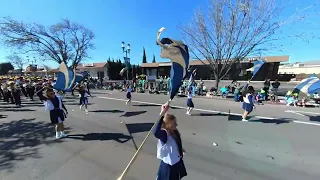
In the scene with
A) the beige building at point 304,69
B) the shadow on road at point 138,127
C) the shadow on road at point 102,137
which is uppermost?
the beige building at point 304,69

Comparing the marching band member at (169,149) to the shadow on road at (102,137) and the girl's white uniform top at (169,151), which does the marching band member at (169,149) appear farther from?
the shadow on road at (102,137)

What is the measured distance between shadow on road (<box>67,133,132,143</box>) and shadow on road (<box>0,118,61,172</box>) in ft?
3.02

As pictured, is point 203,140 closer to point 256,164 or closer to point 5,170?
point 256,164

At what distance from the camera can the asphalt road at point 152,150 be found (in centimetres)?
436

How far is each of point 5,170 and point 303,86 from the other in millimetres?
10521

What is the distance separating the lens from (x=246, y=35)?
18078 millimetres

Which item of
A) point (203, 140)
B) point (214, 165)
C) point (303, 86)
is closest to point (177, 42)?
point (214, 165)

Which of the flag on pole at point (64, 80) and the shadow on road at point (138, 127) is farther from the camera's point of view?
the flag on pole at point (64, 80)

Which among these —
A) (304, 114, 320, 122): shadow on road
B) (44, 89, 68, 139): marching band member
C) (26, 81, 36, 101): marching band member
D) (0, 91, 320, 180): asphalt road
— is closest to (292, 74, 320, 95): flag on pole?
(0, 91, 320, 180): asphalt road

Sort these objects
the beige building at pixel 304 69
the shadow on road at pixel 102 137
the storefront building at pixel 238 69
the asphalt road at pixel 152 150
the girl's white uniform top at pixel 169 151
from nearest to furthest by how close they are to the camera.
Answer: the girl's white uniform top at pixel 169 151 → the asphalt road at pixel 152 150 → the shadow on road at pixel 102 137 → the storefront building at pixel 238 69 → the beige building at pixel 304 69

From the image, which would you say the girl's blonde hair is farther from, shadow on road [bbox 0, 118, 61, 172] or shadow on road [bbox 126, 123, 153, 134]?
shadow on road [bbox 126, 123, 153, 134]

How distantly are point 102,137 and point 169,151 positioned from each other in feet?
14.2

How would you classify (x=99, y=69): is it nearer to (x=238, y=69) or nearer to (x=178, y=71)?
(x=238, y=69)

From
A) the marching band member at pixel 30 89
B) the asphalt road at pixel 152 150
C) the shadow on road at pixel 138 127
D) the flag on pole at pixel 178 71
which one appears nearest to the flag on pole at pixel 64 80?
the asphalt road at pixel 152 150
